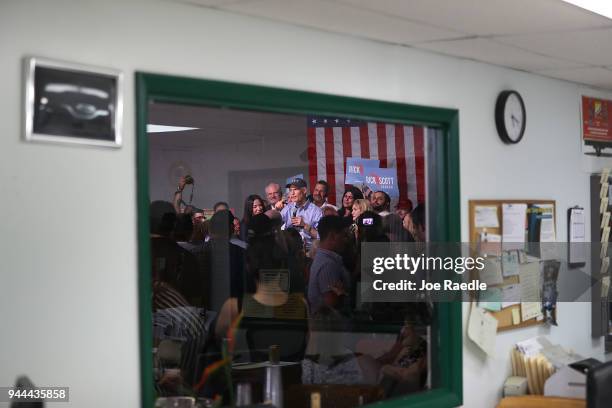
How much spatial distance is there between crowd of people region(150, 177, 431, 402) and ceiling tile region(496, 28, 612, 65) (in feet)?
2.98

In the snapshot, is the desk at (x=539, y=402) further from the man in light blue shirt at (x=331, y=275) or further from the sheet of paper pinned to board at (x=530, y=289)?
the man in light blue shirt at (x=331, y=275)

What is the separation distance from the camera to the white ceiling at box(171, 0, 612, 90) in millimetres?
2822

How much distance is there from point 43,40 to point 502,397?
275cm

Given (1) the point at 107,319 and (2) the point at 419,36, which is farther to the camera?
(2) the point at 419,36

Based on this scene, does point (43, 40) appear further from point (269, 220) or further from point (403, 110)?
point (269, 220)

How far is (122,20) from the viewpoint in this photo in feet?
8.23

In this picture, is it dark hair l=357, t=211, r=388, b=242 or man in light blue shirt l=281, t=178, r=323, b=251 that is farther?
man in light blue shirt l=281, t=178, r=323, b=251

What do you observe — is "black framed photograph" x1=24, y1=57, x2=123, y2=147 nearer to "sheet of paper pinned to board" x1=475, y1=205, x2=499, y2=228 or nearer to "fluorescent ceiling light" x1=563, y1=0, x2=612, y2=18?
"fluorescent ceiling light" x1=563, y1=0, x2=612, y2=18

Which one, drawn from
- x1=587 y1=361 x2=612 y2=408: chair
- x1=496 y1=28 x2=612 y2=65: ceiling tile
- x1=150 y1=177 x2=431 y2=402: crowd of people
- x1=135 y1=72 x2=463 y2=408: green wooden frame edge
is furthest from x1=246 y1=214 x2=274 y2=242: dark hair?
x1=587 y1=361 x2=612 y2=408: chair

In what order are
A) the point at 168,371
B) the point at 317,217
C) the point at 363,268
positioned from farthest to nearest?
the point at 317,217, the point at 363,268, the point at 168,371

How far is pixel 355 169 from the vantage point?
5.47 m

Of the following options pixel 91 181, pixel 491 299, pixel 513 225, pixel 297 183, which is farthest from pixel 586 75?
pixel 91 181

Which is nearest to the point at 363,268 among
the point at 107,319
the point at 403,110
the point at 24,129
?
the point at 403,110

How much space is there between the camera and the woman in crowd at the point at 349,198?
5461mm
